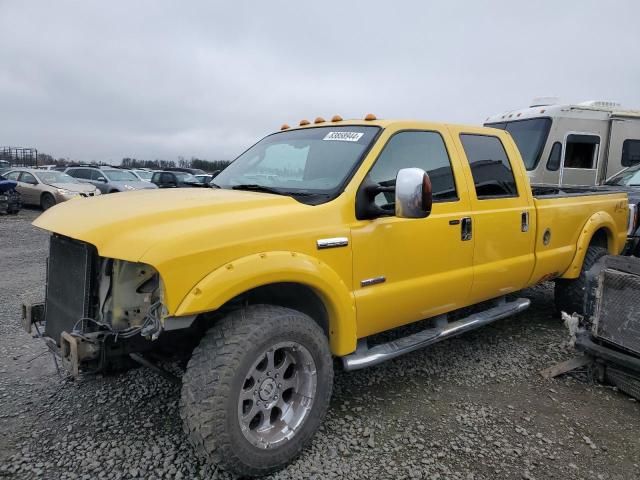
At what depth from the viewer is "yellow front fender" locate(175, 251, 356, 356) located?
229 centimetres

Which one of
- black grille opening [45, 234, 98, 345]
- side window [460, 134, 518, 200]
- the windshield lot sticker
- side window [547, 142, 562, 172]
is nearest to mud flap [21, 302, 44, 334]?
black grille opening [45, 234, 98, 345]

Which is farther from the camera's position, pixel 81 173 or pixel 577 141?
pixel 81 173

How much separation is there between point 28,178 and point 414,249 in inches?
679

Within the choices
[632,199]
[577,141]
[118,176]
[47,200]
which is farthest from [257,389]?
[118,176]

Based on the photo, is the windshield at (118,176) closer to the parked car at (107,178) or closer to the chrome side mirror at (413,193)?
the parked car at (107,178)

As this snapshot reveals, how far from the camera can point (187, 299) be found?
7.39 feet

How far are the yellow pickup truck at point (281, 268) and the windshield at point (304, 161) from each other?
1 centimetres

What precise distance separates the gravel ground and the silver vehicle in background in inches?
281

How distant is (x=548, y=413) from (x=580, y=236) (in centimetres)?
218

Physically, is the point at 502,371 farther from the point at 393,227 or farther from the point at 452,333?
the point at 393,227

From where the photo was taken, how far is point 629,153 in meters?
10.8

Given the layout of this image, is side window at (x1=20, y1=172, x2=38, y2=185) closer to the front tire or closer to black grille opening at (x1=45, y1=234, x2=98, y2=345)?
black grille opening at (x1=45, y1=234, x2=98, y2=345)

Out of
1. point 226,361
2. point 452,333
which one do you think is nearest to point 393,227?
point 452,333

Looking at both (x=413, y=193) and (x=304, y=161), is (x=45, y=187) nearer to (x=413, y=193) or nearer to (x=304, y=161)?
(x=304, y=161)
